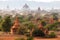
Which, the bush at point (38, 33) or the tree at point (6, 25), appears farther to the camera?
the tree at point (6, 25)

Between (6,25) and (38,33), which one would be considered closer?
(38,33)

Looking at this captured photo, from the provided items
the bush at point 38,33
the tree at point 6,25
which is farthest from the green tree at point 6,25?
the bush at point 38,33

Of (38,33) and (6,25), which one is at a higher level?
(6,25)

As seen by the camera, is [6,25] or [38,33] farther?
[6,25]

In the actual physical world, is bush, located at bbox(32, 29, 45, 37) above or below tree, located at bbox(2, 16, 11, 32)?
below

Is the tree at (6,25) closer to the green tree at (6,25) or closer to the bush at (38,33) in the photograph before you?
A: the green tree at (6,25)

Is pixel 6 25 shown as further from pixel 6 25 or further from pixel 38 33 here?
pixel 38 33

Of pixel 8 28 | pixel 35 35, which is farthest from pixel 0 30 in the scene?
pixel 35 35

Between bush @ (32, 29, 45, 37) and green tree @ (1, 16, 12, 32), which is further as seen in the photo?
green tree @ (1, 16, 12, 32)

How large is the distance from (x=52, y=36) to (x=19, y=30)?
212 inches

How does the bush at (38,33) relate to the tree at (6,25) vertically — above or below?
below

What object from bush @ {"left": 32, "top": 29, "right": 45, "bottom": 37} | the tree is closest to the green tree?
the tree

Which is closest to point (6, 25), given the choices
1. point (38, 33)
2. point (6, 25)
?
point (6, 25)

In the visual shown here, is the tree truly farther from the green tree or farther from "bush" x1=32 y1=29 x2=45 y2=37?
"bush" x1=32 y1=29 x2=45 y2=37
